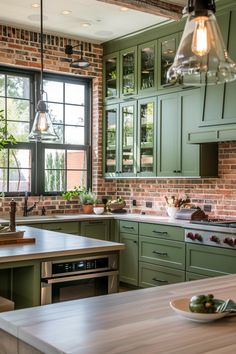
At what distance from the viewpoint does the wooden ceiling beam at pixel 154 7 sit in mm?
4906

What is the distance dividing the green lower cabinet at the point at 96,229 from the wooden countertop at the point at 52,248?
218 cm

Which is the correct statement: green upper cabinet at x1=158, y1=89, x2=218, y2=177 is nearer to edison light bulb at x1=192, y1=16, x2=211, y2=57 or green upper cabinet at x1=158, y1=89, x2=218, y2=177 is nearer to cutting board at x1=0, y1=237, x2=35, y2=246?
cutting board at x1=0, y1=237, x2=35, y2=246

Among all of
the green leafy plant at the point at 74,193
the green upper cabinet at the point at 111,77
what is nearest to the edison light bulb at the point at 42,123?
the green leafy plant at the point at 74,193

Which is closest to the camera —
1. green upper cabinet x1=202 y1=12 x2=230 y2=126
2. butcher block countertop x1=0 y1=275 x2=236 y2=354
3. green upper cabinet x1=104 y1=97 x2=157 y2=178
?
butcher block countertop x1=0 y1=275 x2=236 y2=354

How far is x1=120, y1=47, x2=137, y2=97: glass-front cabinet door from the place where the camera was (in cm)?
641

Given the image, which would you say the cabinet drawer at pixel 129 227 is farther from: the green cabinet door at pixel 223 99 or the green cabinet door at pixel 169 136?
the green cabinet door at pixel 223 99

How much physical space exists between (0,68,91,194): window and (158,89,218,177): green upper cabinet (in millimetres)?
1423

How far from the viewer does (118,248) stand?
345 cm

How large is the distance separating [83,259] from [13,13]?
3.47 meters

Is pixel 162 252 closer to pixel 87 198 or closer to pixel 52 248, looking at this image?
pixel 87 198

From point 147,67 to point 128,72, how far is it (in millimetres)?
380

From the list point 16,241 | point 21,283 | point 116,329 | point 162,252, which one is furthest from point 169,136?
point 116,329

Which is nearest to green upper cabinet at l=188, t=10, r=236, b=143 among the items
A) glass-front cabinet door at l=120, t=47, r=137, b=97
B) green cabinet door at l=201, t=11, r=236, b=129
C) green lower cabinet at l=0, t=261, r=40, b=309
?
green cabinet door at l=201, t=11, r=236, b=129

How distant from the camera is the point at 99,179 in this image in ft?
22.8
